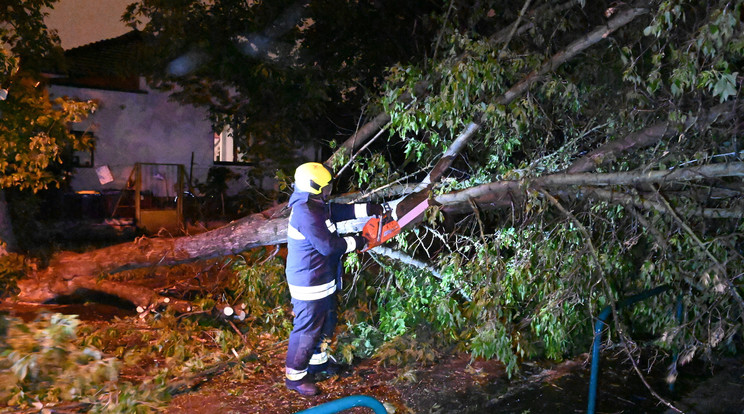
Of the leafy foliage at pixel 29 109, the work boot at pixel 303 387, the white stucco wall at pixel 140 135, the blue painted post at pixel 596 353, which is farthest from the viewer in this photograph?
the white stucco wall at pixel 140 135

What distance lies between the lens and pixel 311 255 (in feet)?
14.4

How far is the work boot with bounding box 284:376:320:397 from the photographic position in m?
4.38

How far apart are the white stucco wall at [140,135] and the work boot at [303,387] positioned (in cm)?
1030

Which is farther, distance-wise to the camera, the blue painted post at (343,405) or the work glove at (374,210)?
the work glove at (374,210)

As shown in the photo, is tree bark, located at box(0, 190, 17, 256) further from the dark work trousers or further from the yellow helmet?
the yellow helmet

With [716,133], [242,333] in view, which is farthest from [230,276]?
[716,133]

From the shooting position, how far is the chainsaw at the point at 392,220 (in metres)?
4.52

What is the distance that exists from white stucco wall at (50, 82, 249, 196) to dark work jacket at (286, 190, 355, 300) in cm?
1012

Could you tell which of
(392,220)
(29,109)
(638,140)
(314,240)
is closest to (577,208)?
(638,140)

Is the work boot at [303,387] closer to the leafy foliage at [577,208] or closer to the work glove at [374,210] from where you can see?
the leafy foliage at [577,208]

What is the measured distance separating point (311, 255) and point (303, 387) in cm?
96

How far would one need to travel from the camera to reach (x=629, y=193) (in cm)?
427

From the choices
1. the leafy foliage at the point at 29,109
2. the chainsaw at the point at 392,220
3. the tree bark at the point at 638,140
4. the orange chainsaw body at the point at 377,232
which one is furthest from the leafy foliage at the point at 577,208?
the leafy foliage at the point at 29,109

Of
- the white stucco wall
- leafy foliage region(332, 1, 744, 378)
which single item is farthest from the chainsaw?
the white stucco wall
